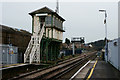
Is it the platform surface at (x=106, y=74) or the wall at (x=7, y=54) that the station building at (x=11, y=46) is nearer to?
the wall at (x=7, y=54)

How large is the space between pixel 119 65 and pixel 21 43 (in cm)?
1413

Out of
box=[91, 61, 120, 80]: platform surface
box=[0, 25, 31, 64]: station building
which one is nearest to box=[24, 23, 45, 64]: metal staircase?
box=[0, 25, 31, 64]: station building

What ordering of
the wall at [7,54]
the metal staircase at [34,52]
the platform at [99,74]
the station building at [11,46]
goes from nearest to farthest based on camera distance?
the platform at [99,74], the wall at [7,54], the station building at [11,46], the metal staircase at [34,52]

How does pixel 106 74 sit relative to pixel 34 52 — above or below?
below

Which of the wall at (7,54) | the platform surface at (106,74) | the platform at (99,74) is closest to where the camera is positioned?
the platform at (99,74)

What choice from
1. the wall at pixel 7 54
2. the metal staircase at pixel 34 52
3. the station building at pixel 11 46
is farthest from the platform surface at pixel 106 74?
the wall at pixel 7 54

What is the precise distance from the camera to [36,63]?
64.3ft

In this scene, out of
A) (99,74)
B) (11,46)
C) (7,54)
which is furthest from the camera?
(7,54)

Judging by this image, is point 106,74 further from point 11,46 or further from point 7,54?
point 7,54

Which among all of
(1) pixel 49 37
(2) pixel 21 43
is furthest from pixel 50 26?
(2) pixel 21 43

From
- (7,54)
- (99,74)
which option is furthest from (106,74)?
(7,54)

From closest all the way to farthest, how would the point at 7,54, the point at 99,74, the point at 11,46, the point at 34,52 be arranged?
the point at 99,74
the point at 11,46
the point at 7,54
the point at 34,52

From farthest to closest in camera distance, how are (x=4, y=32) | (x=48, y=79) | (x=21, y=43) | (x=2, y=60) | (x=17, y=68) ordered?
(x=21, y=43) < (x=4, y=32) < (x=2, y=60) < (x=17, y=68) < (x=48, y=79)

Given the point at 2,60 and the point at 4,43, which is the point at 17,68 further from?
the point at 4,43
